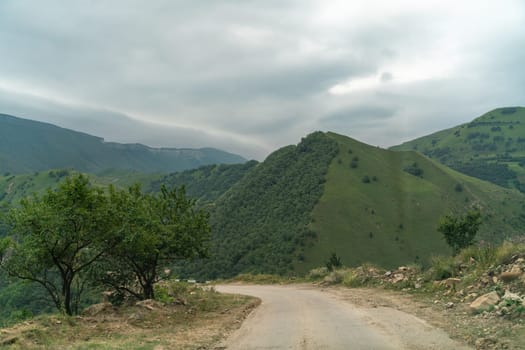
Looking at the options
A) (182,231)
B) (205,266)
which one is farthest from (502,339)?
(205,266)

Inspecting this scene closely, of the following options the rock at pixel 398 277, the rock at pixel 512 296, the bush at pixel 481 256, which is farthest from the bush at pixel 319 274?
the rock at pixel 512 296

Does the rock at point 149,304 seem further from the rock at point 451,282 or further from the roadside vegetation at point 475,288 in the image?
the rock at point 451,282

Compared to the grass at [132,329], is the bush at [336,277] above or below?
below

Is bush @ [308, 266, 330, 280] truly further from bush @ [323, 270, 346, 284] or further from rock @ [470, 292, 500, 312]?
rock @ [470, 292, 500, 312]

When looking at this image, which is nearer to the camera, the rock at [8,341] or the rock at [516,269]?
the rock at [8,341]

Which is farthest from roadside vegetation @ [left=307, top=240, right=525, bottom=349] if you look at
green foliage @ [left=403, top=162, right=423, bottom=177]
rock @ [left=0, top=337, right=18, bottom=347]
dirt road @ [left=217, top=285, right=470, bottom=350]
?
green foliage @ [left=403, top=162, right=423, bottom=177]

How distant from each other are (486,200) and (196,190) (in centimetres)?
12907

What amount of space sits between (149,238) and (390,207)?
9093 centimetres

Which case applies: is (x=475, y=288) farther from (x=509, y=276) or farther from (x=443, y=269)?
(x=443, y=269)

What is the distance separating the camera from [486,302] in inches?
459

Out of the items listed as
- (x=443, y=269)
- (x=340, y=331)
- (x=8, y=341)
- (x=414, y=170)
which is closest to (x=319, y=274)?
(x=443, y=269)

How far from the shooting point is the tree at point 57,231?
13.4 meters

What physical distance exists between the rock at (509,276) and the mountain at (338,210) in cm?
5770

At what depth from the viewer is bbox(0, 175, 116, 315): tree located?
13398 mm
